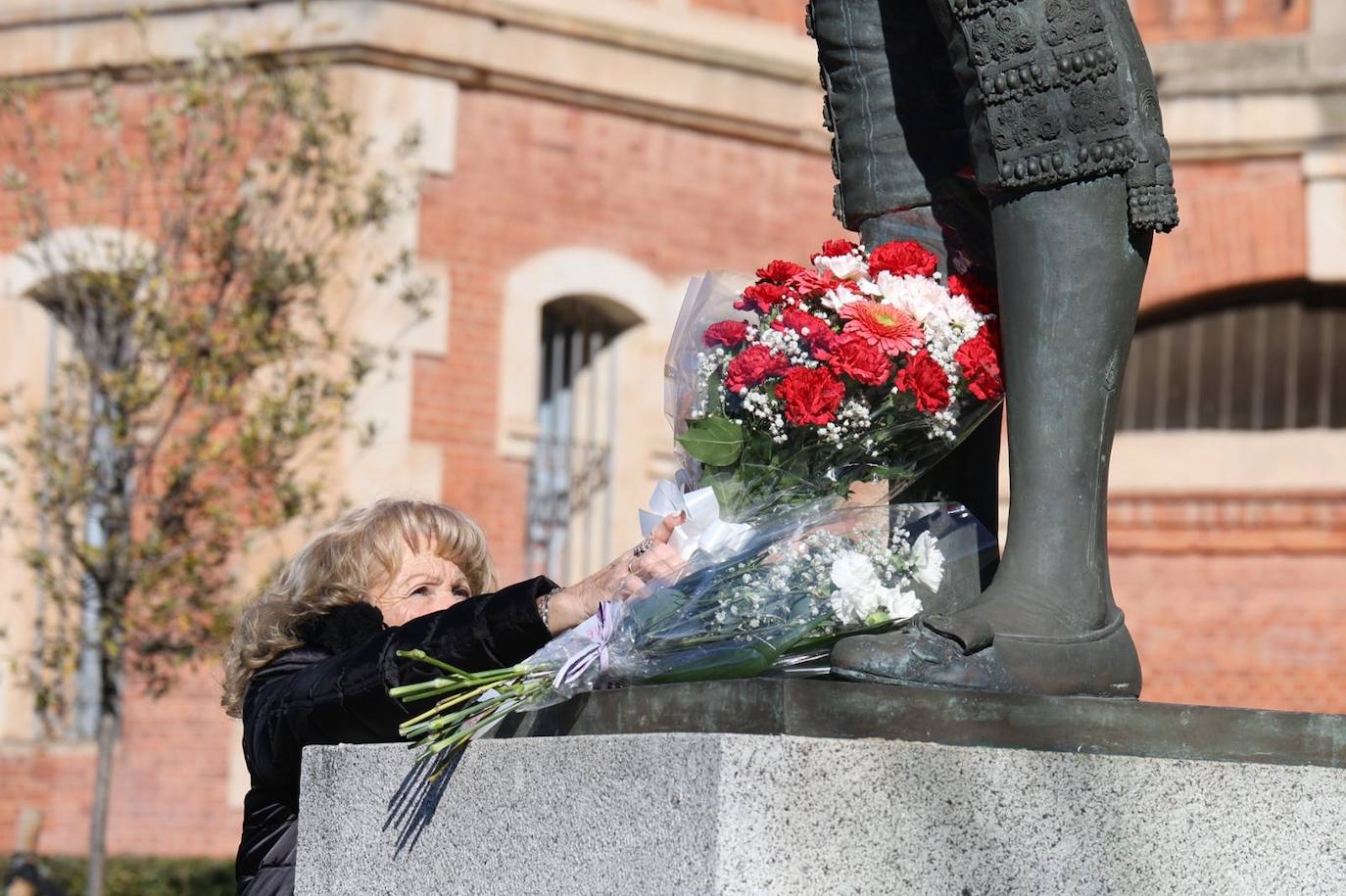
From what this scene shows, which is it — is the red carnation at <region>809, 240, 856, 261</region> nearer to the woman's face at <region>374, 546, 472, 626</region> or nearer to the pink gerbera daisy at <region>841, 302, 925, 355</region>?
the pink gerbera daisy at <region>841, 302, 925, 355</region>

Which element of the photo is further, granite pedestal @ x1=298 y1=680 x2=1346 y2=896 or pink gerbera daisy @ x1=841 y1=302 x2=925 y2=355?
pink gerbera daisy @ x1=841 y1=302 x2=925 y2=355

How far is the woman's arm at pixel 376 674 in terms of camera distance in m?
2.71

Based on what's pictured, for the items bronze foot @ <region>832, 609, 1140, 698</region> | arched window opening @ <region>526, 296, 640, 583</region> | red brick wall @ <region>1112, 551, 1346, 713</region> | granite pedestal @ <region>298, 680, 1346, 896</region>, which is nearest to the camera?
granite pedestal @ <region>298, 680, 1346, 896</region>

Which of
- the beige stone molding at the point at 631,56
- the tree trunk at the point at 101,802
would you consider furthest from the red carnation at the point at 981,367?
the beige stone molding at the point at 631,56

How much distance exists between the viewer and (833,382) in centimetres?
256

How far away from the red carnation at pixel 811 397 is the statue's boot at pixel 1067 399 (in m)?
0.25

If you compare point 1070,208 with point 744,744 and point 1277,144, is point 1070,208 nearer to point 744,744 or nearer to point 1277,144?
point 744,744

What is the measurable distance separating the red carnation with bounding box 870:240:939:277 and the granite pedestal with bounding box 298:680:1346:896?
0.62 meters

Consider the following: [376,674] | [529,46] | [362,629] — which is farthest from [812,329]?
[529,46]

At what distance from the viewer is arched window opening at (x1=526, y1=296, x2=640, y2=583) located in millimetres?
11531

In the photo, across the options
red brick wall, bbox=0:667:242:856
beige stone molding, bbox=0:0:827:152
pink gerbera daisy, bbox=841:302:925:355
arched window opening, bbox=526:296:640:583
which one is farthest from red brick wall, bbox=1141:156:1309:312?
pink gerbera daisy, bbox=841:302:925:355

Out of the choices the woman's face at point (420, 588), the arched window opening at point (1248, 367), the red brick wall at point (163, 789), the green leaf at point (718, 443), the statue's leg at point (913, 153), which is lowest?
the red brick wall at point (163, 789)

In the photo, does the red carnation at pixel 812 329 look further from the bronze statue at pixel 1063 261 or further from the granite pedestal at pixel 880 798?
the granite pedestal at pixel 880 798

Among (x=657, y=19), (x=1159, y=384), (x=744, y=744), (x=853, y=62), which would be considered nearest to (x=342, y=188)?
(x=657, y=19)
